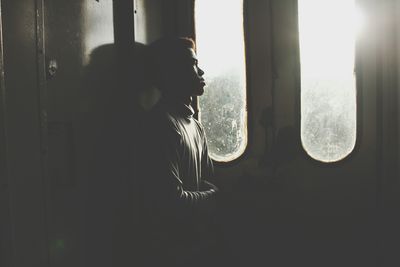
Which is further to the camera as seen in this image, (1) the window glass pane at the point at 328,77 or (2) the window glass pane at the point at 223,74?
(2) the window glass pane at the point at 223,74

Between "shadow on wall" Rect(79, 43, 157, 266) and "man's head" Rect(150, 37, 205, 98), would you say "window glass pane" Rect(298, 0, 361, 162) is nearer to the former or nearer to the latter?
"man's head" Rect(150, 37, 205, 98)

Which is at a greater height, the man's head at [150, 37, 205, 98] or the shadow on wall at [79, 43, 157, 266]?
the man's head at [150, 37, 205, 98]

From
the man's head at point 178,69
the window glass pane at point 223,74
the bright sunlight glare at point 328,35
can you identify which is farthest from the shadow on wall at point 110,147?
the bright sunlight glare at point 328,35

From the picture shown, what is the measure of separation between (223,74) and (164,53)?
0.57m

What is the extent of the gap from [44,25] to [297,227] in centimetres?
162

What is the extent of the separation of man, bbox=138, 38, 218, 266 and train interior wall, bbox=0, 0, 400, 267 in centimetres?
9

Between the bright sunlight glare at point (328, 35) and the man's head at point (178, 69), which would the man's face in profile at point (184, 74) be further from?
the bright sunlight glare at point (328, 35)

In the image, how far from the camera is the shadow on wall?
1.12m

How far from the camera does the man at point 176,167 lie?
1.22 metres

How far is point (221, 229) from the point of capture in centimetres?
193

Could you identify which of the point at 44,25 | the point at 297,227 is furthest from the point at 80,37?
the point at 297,227

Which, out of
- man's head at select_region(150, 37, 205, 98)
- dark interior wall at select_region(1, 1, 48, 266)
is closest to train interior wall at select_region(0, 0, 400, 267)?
dark interior wall at select_region(1, 1, 48, 266)

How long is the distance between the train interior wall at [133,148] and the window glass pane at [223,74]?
66mm

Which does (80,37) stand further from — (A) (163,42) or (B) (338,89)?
(B) (338,89)
